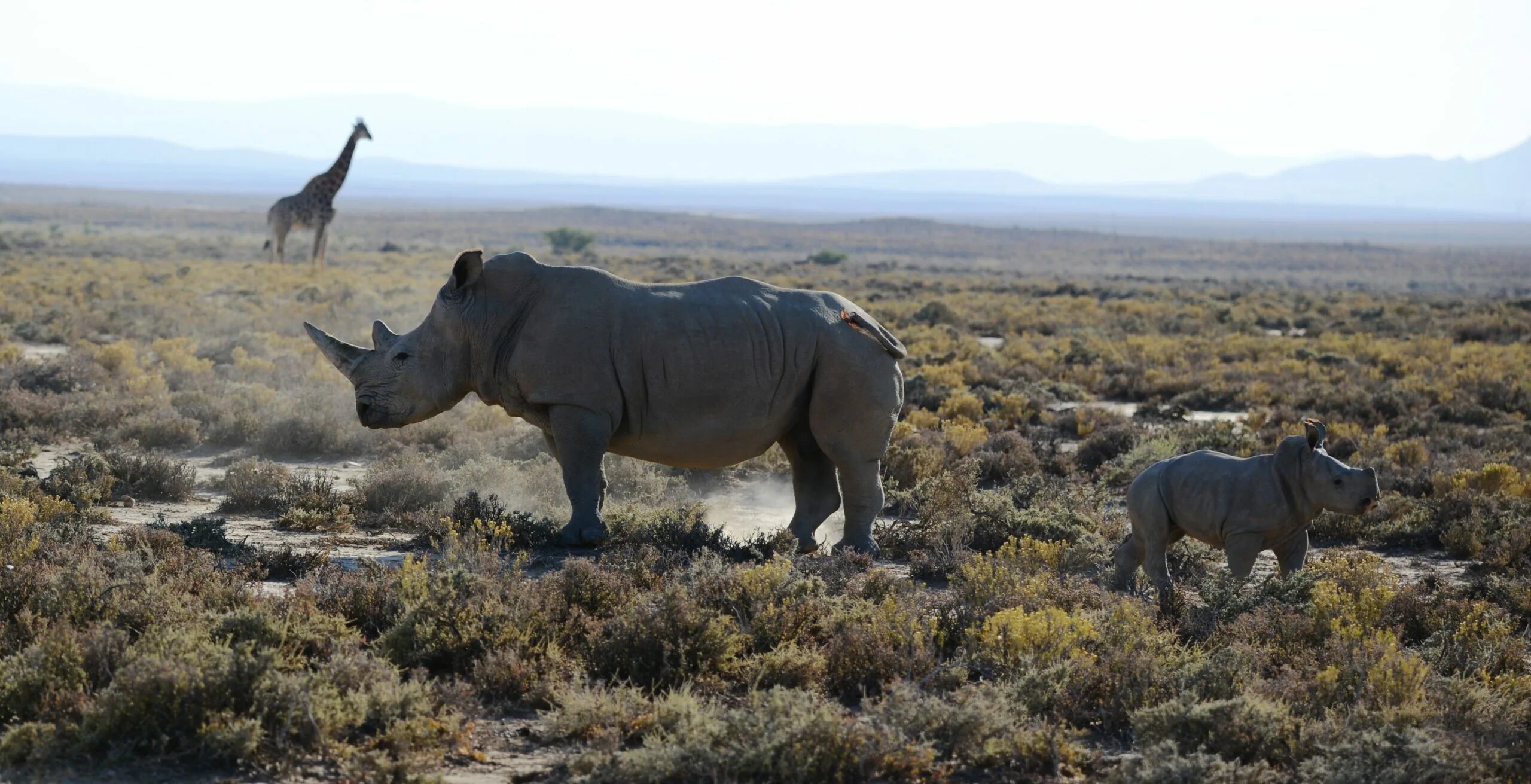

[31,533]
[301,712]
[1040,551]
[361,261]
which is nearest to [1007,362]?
[1040,551]

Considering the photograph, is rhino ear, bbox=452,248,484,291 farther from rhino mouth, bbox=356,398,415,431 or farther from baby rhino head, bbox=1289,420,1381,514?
baby rhino head, bbox=1289,420,1381,514

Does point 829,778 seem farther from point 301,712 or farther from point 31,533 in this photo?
point 31,533

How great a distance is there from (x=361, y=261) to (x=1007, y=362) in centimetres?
3062

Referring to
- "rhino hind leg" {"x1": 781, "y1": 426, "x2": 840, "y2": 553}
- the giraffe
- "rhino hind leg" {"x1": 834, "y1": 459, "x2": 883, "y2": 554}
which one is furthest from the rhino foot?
the giraffe

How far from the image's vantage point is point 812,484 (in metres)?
9.59

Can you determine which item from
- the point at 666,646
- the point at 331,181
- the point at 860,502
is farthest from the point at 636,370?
the point at 331,181

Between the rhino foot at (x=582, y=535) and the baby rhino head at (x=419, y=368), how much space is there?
1151 millimetres

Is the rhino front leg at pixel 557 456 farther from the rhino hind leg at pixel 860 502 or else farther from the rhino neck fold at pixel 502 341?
the rhino hind leg at pixel 860 502

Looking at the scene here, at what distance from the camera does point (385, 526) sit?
9.72 metres

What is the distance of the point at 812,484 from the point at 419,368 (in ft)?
9.16

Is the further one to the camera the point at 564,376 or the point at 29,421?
the point at 29,421

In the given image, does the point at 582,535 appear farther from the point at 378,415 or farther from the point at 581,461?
the point at 378,415

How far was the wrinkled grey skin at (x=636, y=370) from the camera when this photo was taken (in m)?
8.73

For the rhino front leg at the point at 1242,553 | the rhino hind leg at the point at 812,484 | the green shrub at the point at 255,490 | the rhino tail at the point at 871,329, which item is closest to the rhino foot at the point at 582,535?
the rhino hind leg at the point at 812,484
